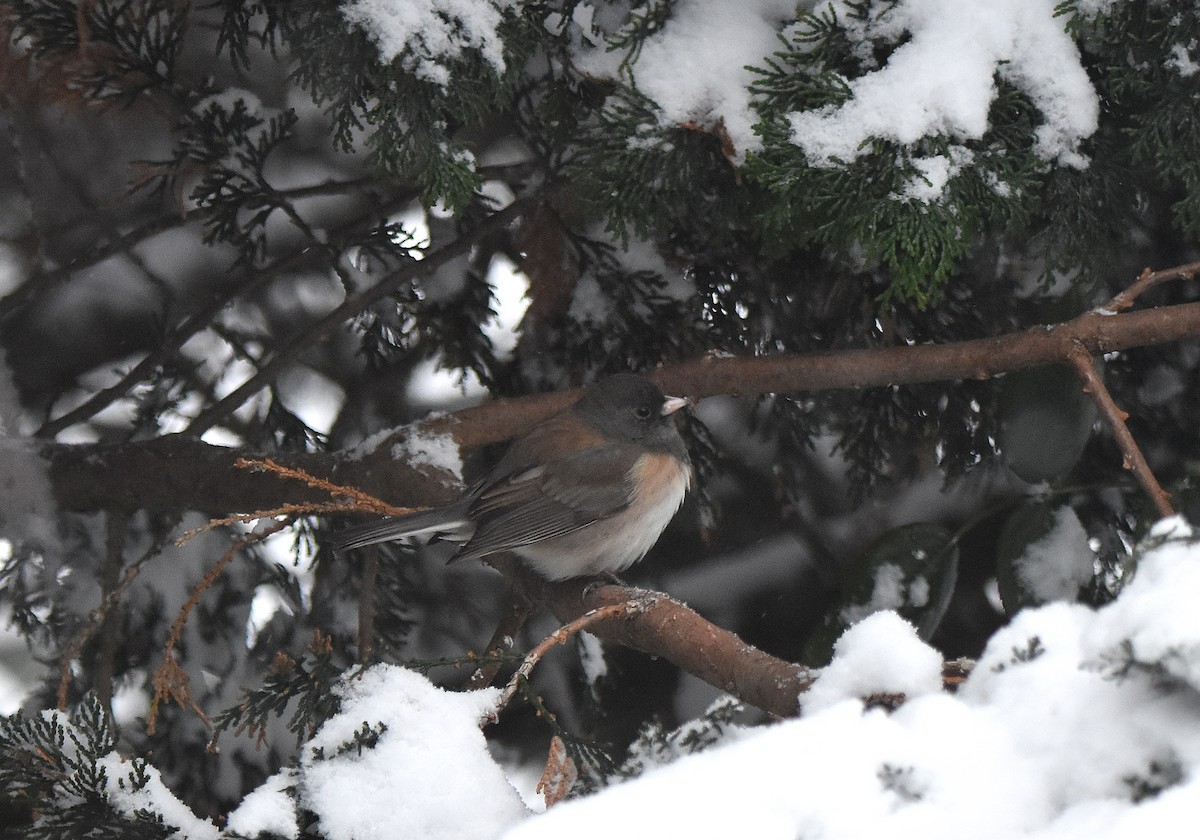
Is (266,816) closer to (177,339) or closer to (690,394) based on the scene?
(690,394)

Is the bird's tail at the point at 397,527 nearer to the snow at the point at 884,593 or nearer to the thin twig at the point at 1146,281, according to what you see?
the snow at the point at 884,593

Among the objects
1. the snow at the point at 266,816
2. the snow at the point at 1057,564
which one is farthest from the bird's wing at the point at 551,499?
the snow at the point at 266,816

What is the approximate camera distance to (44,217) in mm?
2586

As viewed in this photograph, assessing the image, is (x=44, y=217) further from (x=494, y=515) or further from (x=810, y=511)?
(x=810, y=511)

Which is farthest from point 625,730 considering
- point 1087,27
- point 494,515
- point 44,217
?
point 44,217

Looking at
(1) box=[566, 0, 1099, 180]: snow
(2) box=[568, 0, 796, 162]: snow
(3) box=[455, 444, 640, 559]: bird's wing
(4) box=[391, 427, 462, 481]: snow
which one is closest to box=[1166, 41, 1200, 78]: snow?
(1) box=[566, 0, 1099, 180]: snow

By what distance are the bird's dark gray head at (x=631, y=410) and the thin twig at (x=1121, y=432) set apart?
724mm

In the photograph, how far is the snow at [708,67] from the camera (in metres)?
1.63

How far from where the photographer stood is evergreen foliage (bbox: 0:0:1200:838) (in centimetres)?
152

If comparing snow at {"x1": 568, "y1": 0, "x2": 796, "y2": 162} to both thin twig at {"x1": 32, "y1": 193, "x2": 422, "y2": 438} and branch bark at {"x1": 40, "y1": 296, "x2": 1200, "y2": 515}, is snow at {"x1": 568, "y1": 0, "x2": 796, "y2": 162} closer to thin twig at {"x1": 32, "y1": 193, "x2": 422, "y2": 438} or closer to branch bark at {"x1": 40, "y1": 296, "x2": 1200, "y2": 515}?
branch bark at {"x1": 40, "y1": 296, "x2": 1200, "y2": 515}

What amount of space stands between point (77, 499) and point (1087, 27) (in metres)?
1.96

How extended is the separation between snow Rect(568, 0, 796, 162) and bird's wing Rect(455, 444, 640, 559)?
85cm

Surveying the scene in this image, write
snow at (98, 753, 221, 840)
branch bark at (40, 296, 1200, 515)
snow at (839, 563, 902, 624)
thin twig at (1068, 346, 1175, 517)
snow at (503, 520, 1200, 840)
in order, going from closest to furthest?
snow at (503, 520, 1200, 840) → snow at (98, 753, 221, 840) → thin twig at (1068, 346, 1175, 517) → snow at (839, 563, 902, 624) → branch bark at (40, 296, 1200, 515)

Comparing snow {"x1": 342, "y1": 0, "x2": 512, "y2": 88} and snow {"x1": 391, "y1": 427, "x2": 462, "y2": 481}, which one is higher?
snow {"x1": 342, "y1": 0, "x2": 512, "y2": 88}
